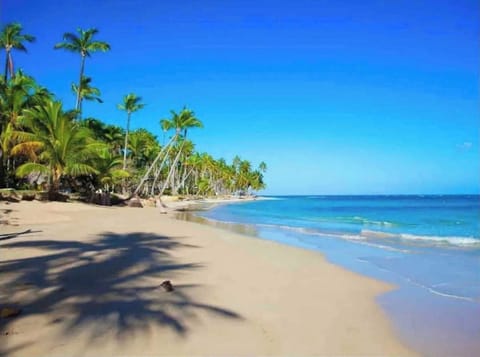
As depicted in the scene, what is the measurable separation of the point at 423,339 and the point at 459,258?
26.5 feet

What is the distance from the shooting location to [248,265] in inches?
344

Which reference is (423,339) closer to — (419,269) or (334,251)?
(419,269)

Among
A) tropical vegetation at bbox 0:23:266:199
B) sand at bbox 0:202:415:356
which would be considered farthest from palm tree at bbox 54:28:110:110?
sand at bbox 0:202:415:356

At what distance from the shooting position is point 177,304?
17.1 feet

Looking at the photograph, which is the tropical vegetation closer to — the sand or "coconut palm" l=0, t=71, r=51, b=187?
"coconut palm" l=0, t=71, r=51, b=187

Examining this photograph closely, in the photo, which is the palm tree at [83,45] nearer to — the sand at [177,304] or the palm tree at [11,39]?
the palm tree at [11,39]

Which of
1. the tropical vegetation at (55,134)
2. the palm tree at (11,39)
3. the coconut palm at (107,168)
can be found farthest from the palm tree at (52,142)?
the palm tree at (11,39)

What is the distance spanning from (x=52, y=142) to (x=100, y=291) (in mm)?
21083

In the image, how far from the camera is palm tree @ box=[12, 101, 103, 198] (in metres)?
23.2

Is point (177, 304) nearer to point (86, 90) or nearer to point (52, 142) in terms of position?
point (52, 142)

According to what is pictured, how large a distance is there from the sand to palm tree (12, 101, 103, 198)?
50.8ft

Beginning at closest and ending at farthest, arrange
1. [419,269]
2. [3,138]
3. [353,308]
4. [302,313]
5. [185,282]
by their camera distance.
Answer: [302,313], [353,308], [185,282], [419,269], [3,138]

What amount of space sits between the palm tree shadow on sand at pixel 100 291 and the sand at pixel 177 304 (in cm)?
2

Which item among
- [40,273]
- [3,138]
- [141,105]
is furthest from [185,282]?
[141,105]
